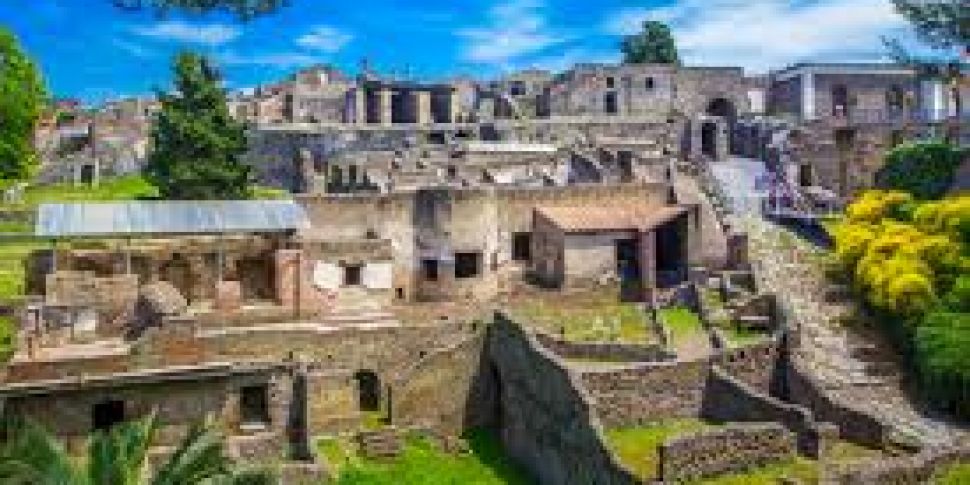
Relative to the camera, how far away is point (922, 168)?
4200 centimetres

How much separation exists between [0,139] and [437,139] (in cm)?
2060

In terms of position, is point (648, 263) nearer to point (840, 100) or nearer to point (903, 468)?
point (903, 468)

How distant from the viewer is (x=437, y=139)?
52375 millimetres

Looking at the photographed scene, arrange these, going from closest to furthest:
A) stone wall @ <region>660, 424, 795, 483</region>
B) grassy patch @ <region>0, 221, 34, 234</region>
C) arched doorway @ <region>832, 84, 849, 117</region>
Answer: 1. stone wall @ <region>660, 424, 795, 483</region>
2. grassy patch @ <region>0, 221, 34, 234</region>
3. arched doorway @ <region>832, 84, 849, 117</region>

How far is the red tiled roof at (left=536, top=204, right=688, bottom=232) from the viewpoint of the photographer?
3706 centimetres

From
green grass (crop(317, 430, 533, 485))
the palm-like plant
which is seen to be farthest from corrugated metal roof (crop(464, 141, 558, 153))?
the palm-like plant

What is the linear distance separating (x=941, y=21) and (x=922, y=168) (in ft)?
19.7

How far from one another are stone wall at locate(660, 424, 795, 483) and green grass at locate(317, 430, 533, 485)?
618 cm

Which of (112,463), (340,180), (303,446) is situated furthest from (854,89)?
(112,463)

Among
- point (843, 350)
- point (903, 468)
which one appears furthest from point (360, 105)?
point (903, 468)

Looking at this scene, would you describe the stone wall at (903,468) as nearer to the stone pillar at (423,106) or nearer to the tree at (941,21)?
the tree at (941,21)

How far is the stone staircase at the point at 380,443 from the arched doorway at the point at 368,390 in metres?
1.67

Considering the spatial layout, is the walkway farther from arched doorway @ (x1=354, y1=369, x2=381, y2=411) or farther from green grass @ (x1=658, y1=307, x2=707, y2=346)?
arched doorway @ (x1=354, y1=369, x2=381, y2=411)

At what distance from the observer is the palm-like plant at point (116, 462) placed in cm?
1709
